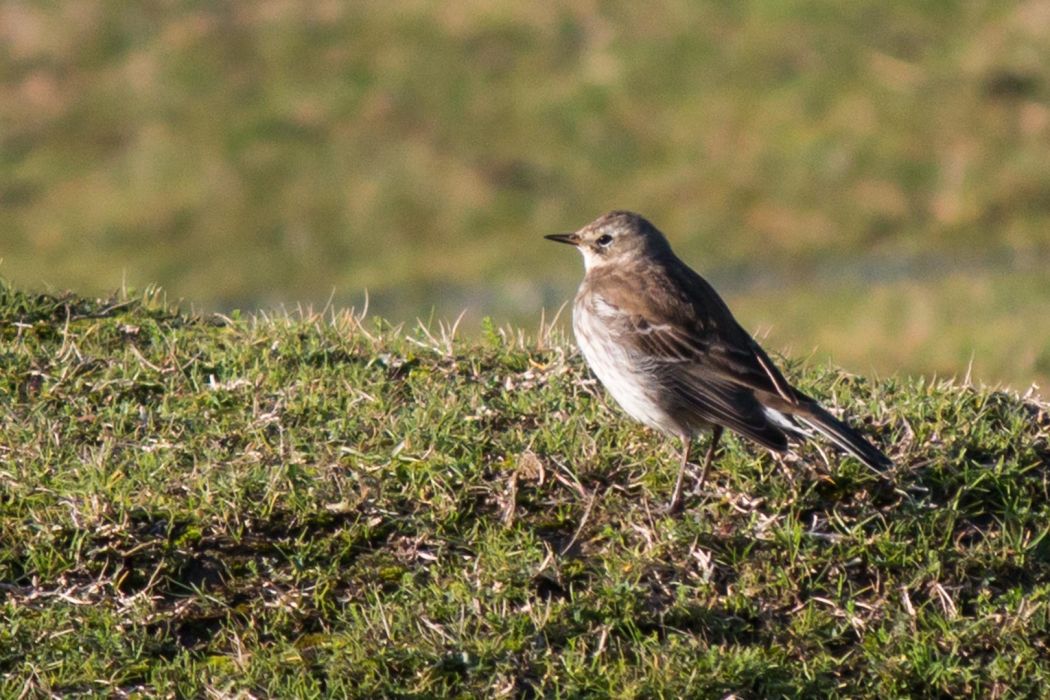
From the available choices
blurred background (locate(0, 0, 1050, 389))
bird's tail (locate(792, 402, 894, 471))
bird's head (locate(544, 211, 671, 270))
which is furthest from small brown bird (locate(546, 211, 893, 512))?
blurred background (locate(0, 0, 1050, 389))

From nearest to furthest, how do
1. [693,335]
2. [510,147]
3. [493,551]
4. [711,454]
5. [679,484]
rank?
[493,551]
[679,484]
[711,454]
[693,335]
[510,147]

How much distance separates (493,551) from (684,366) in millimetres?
1306

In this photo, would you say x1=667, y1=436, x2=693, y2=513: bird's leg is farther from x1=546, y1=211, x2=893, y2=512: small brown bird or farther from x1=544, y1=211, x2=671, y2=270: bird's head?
x1=544, y1=211, x2=671, y2=270: bird's head

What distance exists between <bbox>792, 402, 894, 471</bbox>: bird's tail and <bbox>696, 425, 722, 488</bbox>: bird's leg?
387 mm

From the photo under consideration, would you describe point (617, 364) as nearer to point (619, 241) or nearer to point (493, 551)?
point (493, 551)

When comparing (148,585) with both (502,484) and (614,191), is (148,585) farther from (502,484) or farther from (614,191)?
(614,191)

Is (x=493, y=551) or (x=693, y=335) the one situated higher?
(x=693, y=335)

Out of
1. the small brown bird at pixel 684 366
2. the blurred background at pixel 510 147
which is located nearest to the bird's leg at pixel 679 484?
the small brown bird at pixel 684 366

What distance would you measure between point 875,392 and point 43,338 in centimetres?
396

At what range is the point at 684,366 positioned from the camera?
22.8 ft

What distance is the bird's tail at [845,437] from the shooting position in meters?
6.24

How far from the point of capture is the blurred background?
18.2m

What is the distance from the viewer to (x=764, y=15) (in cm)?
2144

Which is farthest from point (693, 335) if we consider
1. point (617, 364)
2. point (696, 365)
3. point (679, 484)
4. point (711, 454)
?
point (679, 484)
